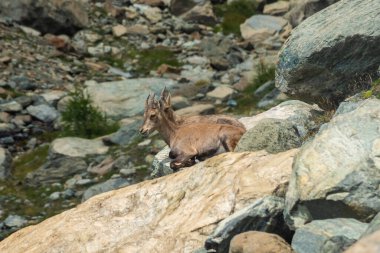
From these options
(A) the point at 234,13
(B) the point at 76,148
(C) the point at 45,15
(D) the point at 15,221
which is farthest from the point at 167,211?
(A) the point at 234,13

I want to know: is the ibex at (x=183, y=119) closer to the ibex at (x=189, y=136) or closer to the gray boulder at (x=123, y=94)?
the ibex at (x=189, y=136)

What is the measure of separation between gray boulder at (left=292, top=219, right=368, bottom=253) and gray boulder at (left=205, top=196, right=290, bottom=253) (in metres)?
0.85

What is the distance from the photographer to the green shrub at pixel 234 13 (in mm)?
49156

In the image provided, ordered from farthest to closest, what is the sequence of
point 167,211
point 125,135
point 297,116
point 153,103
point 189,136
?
point 125,135 → point 153,103 → point 189,136 → point 297,116 → point 167,211

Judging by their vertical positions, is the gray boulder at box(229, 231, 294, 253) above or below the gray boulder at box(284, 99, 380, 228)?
below

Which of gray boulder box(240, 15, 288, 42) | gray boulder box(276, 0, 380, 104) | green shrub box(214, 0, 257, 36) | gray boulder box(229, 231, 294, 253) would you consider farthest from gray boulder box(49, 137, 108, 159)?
green shrub box(214, 0, 257, 36)

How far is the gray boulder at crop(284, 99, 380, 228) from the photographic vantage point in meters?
9.76

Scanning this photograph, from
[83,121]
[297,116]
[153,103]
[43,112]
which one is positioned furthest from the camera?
[43,112]

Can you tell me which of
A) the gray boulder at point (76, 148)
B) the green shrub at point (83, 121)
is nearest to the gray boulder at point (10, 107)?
the green shrub at point (83, 121)

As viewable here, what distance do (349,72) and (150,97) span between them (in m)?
4.50

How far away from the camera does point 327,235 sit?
9344mm

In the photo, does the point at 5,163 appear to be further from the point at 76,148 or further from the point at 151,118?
the point at 151,118

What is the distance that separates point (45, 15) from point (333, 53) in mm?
32090

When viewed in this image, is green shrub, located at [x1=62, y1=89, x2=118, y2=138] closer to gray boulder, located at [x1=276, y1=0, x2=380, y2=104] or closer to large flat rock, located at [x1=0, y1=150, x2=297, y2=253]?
gray boulder, located at [x1=276, y1=0, x2=380, y2=104]
